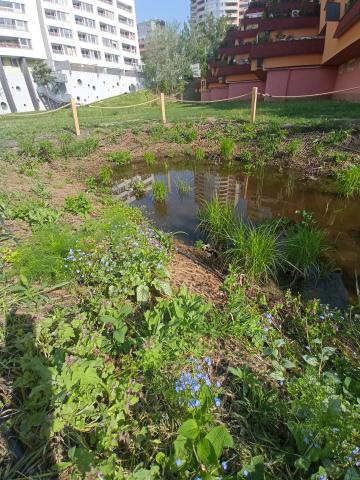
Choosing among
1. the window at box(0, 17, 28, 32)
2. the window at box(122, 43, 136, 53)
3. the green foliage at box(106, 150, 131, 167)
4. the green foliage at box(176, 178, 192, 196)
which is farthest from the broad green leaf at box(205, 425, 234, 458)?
the window at box(122, 43, 136, 53)

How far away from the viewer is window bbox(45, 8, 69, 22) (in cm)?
4166

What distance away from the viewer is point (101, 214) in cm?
477

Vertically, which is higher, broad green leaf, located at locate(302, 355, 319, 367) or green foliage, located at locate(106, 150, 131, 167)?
broad green leaf, located at locate(302, 355, 319, 367)

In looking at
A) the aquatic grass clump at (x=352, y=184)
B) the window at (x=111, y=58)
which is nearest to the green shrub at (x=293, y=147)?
the aquatic grass clump at (x=352, y=184)

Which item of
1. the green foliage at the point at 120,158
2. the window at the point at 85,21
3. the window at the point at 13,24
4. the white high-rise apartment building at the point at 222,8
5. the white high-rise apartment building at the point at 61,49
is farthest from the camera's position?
the white high-rise apartment building at the point at 222,8

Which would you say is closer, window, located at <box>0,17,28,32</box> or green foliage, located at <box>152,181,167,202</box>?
green foliage, located at <box>152,181,167,202</box>

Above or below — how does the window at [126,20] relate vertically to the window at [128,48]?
above

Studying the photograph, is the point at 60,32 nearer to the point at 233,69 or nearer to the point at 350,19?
the point at 233,69

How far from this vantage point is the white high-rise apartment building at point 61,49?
129 feet

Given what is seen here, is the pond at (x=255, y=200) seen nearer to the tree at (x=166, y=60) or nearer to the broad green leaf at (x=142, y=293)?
the broad green leaf at (x=142, y=293)

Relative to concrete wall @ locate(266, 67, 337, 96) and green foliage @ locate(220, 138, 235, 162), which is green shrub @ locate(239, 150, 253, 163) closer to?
green foliage @ locate(220, 138, 235, 162)

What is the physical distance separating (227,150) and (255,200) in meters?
3.13

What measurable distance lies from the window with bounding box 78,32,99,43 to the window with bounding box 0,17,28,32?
31.6 feet

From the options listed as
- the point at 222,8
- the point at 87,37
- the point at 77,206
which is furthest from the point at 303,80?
the point at 222,8
